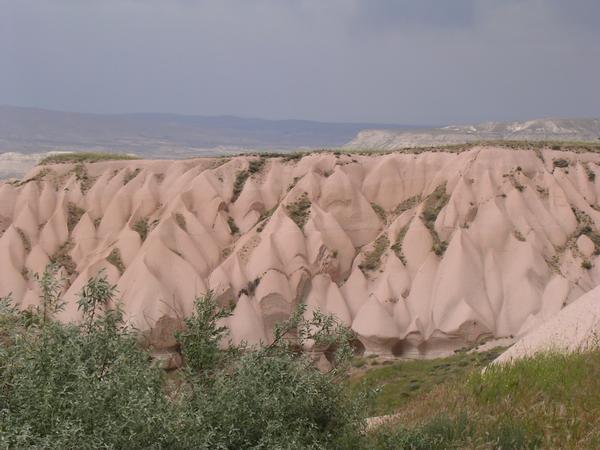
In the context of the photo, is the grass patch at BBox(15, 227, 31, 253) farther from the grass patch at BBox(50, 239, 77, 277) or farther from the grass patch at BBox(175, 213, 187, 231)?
the grass patch at BBox(175, 213, 187, 231)

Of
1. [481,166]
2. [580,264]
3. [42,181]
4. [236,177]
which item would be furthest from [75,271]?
[580,264]

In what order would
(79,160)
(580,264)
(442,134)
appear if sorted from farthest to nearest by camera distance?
(442,134) → (79,160) → (580,264)

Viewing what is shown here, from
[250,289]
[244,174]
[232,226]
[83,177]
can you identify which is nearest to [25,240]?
[83,177]

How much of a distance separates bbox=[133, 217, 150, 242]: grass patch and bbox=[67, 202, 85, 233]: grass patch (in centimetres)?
327

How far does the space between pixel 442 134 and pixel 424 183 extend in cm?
9151

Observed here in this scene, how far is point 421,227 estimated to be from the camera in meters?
28.3

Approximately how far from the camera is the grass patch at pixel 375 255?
95.1 ft

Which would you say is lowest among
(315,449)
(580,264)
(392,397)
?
(392,397)

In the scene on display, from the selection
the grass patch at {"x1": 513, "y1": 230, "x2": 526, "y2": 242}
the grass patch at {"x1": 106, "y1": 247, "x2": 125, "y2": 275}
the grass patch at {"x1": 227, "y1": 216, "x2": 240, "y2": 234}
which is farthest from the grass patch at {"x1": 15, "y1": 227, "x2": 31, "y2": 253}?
the grass patch at {"x1": 513, "y1": 230, "x2": 526, "y2": 242}

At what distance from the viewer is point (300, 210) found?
3059 cm

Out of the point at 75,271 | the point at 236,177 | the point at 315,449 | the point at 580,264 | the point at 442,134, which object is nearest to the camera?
the point at 315,449

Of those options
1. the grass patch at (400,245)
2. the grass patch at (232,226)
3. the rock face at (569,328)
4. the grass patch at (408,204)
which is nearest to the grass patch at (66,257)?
the grass patch at (232,226)

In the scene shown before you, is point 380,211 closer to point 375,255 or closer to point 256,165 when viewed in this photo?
point 375,255

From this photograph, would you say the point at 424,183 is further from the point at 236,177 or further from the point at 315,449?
the point at 315,449
